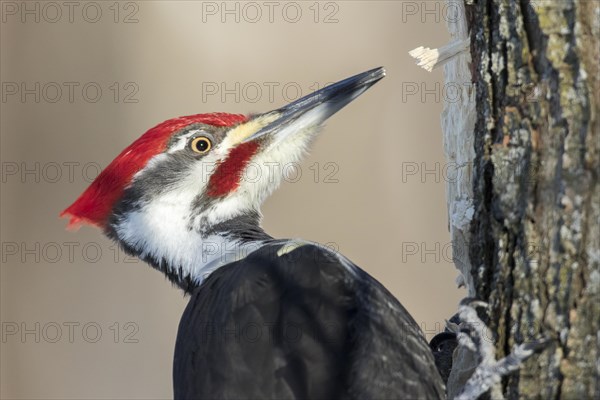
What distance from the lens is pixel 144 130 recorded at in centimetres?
555

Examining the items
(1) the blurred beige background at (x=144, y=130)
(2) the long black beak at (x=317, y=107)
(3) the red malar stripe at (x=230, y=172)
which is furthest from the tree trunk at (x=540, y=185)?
(1) the blurred beige background at (x=144, y=130)

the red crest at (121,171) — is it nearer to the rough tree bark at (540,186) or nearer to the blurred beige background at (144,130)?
the rough tree bark at (540,186)

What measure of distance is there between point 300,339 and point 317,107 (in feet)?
3.31

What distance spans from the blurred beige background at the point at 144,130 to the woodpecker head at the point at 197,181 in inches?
84.7

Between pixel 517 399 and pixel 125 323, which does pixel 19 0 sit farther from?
pixel 517 399

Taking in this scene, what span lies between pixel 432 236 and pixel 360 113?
0.88 metres

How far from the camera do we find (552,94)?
6.29ft

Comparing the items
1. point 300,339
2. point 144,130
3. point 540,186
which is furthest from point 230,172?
point 144,130

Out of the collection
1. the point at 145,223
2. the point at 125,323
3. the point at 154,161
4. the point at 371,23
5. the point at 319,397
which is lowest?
the point at 125,323

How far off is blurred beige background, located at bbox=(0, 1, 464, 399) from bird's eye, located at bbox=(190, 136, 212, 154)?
85.1 inches

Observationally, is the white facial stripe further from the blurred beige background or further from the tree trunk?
the blurred beige background

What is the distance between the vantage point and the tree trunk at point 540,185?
6.16 feet

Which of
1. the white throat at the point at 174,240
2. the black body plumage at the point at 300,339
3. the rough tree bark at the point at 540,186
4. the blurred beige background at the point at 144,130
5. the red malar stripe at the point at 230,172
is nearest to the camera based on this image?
the rough tree bark at the point at 540,186

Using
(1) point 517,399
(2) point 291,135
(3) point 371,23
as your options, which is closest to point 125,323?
(3) point 371,23
